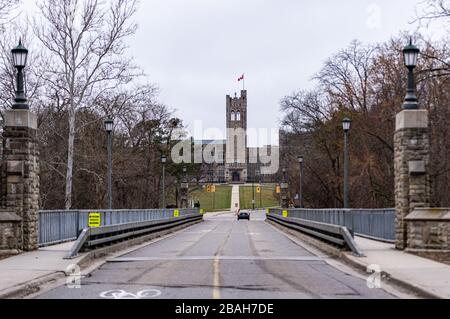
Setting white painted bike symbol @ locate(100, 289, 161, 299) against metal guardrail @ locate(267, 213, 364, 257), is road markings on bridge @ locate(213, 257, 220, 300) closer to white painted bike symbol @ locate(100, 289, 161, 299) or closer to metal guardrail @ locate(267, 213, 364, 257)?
white painted bike symbol @ locate(100, 289, 161, 299)

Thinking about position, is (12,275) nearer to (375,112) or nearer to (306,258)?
(306,258)

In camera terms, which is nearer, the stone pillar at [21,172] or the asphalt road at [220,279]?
the asphalt road at [220,279]

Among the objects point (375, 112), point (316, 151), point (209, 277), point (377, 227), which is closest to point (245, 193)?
point (316, 151)

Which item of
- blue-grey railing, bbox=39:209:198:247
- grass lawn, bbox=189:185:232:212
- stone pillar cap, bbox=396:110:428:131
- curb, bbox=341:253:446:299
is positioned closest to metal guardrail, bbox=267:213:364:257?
curb, bbox=341:253:446:299

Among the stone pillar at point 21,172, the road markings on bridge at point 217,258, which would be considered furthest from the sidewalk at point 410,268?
the stone pillar at point 21,172

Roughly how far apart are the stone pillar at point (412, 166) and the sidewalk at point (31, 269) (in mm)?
9639

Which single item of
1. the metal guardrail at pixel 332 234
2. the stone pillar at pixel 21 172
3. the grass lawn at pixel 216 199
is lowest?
the grass lawn at pixel 216 199

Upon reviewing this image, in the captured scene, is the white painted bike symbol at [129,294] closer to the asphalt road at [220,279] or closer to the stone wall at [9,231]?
the asphalt road at [220,279]

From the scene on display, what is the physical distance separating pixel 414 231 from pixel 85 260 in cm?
944

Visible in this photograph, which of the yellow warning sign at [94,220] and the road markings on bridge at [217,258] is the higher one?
the yellow warning sign at [94,220]

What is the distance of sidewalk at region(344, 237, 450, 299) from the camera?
11590 mm

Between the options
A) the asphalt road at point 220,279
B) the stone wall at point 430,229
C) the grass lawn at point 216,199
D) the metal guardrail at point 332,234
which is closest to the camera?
the asphalt road at point 220,279

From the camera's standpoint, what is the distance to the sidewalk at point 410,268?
11.6 meters
